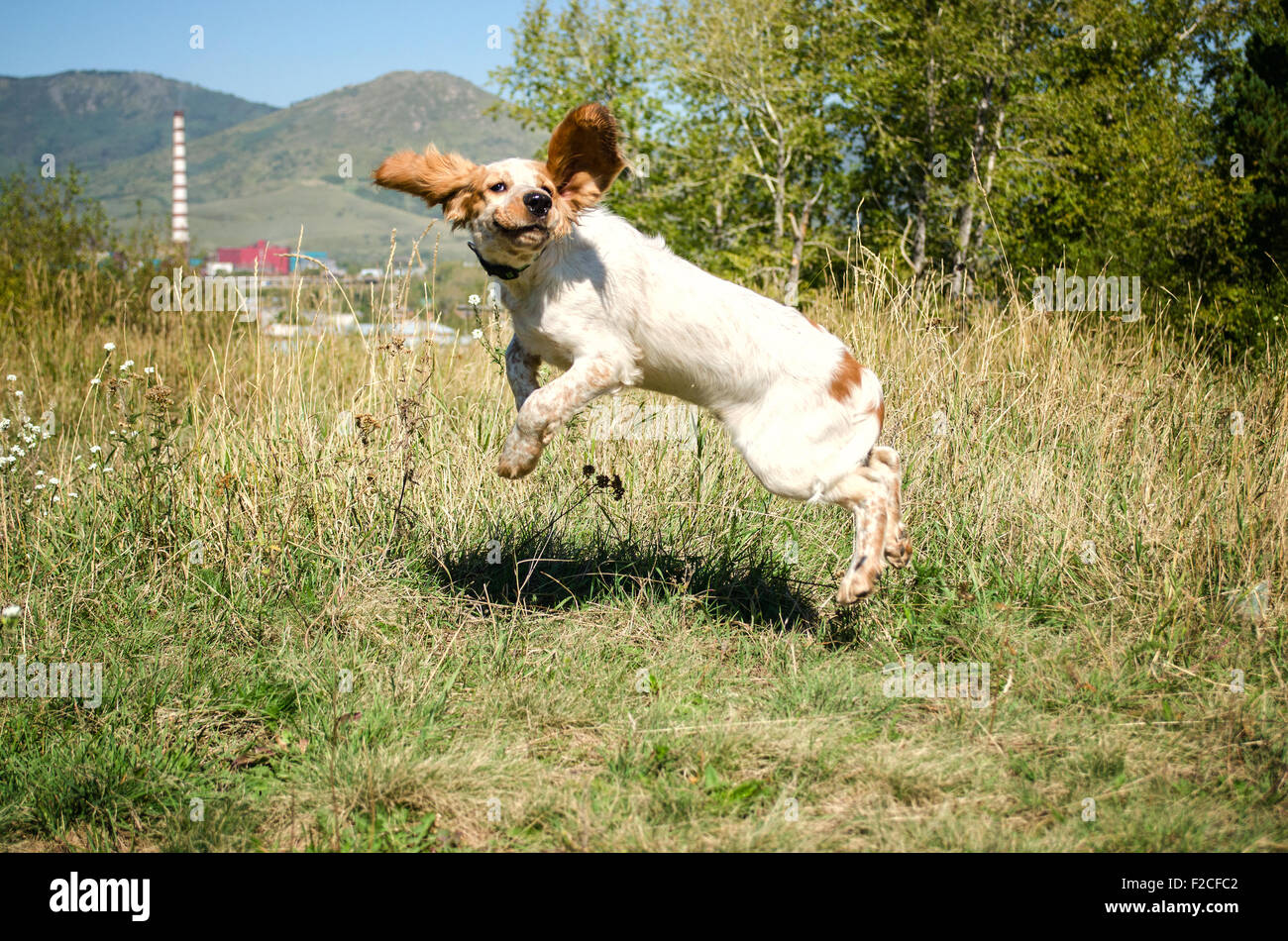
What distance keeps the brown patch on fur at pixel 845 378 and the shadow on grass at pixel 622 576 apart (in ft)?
3.78

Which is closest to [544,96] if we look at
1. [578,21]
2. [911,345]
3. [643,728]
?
[578,21]

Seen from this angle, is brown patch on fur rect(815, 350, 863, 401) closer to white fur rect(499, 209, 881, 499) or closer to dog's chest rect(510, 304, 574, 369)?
white fur rect(499, 209, 881, 499)

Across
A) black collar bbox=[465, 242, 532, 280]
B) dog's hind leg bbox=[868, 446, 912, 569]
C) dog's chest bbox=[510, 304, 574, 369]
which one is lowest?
dog's hind leg bbox=[868, 446, 912, 569]

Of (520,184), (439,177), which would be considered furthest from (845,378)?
(439,177)

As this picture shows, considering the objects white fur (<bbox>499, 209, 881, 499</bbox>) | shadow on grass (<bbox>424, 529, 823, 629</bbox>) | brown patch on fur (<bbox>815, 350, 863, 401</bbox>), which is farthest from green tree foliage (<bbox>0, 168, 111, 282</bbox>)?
brown patch on fur (<bbox>815, 350, 863, 401</bbox>)

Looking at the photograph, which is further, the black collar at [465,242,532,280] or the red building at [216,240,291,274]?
the red building at [216,240,291,274]

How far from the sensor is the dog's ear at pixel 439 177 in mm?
2820

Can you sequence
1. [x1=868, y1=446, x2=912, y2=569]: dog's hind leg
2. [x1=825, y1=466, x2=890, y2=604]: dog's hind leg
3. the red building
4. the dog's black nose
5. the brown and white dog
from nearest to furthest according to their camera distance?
the dog's black nose
the brown and white dog
[x1=825, y1=466, x2=890, y2=604]: dog's hind leg
[x1=868, y1=446, x2=912, y2=569]: dog's hind leg
the red building

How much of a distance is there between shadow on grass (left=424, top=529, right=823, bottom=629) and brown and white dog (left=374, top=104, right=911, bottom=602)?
0.93 meters

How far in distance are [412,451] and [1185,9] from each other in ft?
76.9

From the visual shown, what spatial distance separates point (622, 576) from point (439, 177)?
1912mm

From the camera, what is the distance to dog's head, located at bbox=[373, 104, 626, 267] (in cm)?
271

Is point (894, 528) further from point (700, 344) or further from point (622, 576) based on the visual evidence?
point (622, 576)

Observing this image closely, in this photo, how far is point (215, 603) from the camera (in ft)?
12.4
